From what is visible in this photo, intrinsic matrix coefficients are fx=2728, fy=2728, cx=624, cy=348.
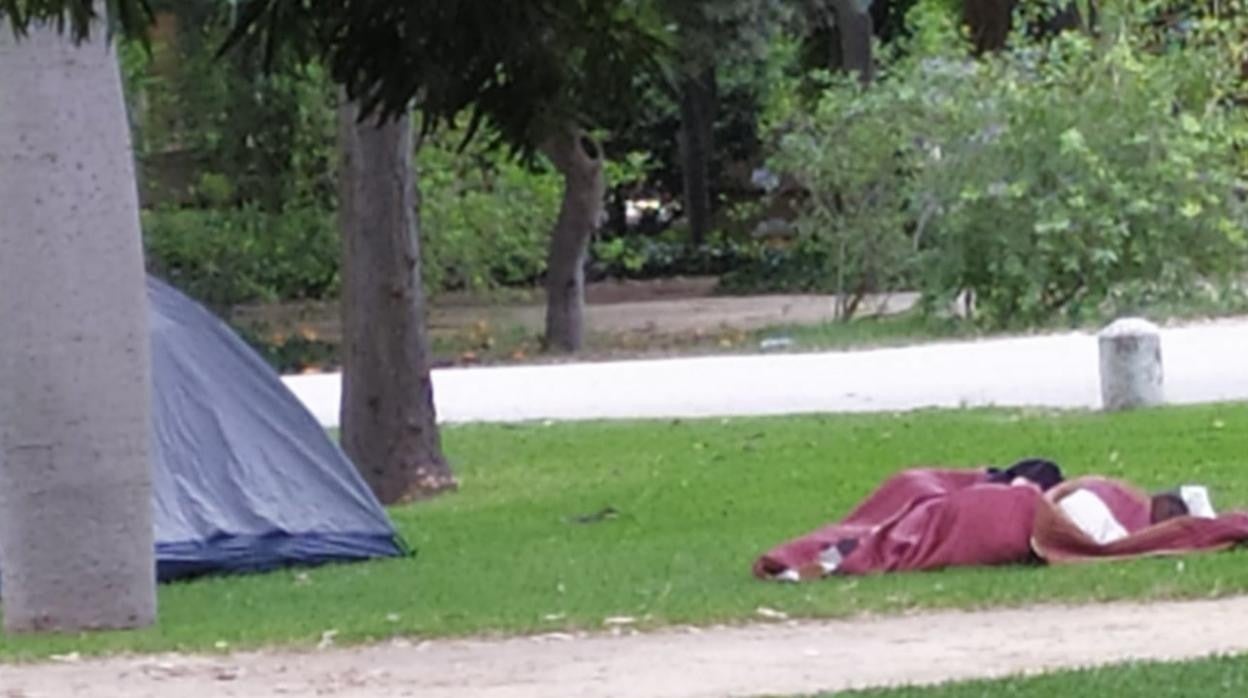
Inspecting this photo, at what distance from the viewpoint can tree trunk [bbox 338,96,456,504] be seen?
47.9 ft

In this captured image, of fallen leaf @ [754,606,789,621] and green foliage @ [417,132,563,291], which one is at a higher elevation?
green foliage @ [417,132,563,291]

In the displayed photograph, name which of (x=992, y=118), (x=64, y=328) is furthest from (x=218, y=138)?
(x=64, y=328)

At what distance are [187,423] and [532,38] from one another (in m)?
8.65

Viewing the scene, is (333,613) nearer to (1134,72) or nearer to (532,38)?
(532,38)

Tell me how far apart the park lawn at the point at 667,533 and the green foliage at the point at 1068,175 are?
5.21 metres

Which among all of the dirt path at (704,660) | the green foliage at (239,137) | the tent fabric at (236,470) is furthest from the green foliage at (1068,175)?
the dirt path at (704,660)

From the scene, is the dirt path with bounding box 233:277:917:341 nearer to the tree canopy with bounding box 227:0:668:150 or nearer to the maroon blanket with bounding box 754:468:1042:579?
the maroon blanket with bounding box 754:468:1042:579

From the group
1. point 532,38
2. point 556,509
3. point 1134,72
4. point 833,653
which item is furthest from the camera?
point 1134,72

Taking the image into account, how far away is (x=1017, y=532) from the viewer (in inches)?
404

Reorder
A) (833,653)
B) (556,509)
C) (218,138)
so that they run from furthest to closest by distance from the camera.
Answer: (218,138), (556,509), (833,653)

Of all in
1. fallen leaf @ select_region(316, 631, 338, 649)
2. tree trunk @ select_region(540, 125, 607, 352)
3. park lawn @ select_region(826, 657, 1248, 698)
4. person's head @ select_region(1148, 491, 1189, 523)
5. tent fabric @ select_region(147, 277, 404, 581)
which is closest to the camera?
park lawn @ select_region(826, 657, 1248, 698)

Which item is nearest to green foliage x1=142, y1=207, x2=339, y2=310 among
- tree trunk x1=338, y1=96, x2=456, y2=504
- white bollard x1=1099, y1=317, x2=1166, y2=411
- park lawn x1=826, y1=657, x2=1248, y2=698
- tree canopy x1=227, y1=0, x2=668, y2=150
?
tree trunk x1=338, y1=96, x2=456, y2=504

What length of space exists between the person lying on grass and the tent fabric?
258 cm

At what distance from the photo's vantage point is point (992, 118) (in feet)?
72.7
